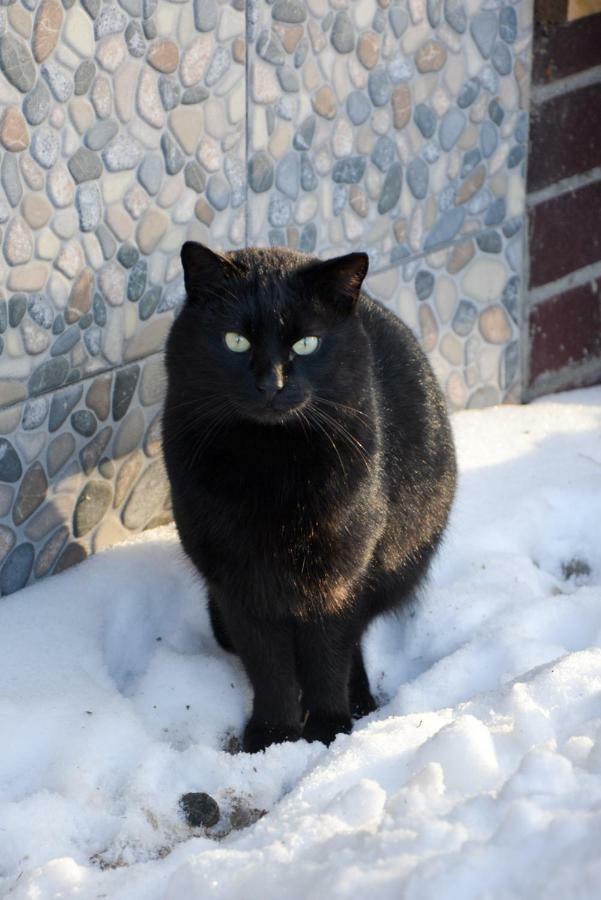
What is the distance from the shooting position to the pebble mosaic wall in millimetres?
2205

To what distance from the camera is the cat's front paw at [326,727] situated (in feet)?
6.92

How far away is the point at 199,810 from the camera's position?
6.06ft

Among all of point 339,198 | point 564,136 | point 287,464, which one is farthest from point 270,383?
point 564,136

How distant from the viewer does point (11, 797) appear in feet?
6.09

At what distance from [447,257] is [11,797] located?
5.33 ft

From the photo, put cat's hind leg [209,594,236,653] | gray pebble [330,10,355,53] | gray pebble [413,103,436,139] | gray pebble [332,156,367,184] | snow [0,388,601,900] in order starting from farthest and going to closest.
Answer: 1. gray pebble [413,103,436,139]
2. gray pebble [332,156,367,184]
3. gray pebble [330,10,355,53]
4. cat's hind leg [209,594,236,653]
5. snow [0,388,601,900]

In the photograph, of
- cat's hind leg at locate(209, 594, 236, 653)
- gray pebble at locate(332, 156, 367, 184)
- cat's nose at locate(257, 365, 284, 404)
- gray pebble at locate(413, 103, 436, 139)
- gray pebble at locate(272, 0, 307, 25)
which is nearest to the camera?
cat's nose at locate(257, 365, 284, 404)

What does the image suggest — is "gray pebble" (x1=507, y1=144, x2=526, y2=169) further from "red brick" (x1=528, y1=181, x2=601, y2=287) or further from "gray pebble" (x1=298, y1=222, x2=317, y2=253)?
"gray pebble" (x1=298, y1=222, x2=317, y2=253)

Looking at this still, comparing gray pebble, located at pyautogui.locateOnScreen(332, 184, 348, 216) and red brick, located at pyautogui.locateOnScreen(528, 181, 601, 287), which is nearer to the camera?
gray pebble, located at pyautogui.locateOnScreen(332, 184, 348, 216)

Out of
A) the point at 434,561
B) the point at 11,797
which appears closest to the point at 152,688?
the point at 11,797

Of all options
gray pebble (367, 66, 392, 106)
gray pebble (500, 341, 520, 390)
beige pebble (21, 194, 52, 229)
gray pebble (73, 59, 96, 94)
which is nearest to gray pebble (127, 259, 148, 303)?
beige pebble (21, 194, 52, 229)

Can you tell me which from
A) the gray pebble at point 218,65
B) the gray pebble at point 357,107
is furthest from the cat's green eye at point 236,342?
the gray pebble at point 357,107

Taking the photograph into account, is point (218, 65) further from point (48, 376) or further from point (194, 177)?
point (48, 376)

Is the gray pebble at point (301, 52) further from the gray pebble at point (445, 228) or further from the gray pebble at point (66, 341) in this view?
the gray pebble at point (66, 341)
